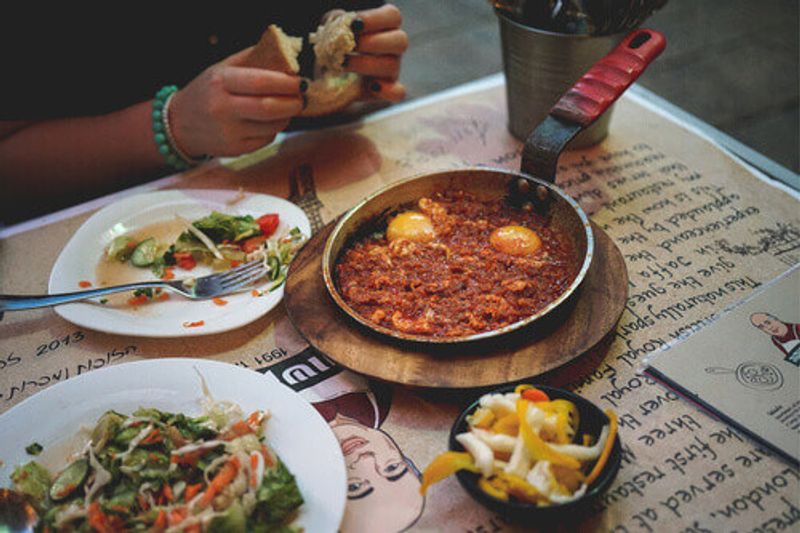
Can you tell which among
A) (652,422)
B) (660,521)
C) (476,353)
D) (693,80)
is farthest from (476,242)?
(693,80)

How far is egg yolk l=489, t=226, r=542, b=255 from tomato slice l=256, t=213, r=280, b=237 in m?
0.57

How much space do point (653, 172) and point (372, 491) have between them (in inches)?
49.5

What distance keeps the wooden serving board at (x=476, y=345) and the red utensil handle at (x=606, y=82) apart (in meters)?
0.39

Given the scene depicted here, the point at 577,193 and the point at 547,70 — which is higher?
the point at 547,70

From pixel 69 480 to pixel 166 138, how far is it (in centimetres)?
116

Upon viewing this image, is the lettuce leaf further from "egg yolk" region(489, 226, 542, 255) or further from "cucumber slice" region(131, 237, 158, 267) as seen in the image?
"egg yolk" region(489, 226, 542, 255)

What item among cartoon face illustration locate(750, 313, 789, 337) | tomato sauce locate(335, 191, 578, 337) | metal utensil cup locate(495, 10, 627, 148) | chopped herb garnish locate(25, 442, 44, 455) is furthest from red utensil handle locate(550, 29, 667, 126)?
chopped herb garnish locate(25, 442, 44, 455)

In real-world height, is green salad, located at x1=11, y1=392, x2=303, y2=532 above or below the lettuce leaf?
below

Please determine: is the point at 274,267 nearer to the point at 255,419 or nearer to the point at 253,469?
the point at 255,419

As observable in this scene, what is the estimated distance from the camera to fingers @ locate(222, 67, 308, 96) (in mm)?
1836

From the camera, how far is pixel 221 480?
1106 mm

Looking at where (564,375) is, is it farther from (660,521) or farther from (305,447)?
(305,447)

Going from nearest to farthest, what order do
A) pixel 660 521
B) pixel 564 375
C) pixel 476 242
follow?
pixel 660 521, pixel 564 375, pixel 476 242

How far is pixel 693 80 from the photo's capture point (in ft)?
12.5
